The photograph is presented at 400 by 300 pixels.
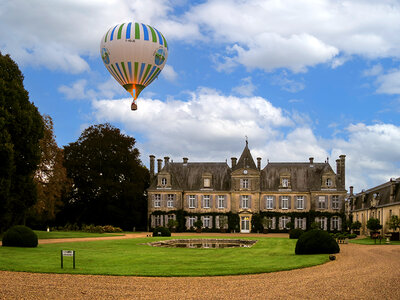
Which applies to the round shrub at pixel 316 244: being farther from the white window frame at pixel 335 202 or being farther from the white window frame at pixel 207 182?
the white window frame at pixel 207 182

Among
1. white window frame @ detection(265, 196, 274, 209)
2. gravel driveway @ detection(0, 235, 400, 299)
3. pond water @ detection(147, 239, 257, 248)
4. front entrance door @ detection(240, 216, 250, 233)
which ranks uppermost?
white window frame @ detection(265, 196, 274, 209)

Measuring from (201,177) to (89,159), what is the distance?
1148 cm

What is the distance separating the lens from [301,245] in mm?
18625

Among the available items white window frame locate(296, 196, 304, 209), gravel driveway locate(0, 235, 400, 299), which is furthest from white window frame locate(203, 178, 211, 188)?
gravel driveway locate(0, 235, 400, 299)

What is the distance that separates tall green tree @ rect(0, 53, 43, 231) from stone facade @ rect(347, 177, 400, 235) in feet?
86.9

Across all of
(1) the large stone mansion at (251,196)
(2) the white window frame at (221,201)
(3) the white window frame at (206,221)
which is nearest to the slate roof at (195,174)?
(1) the large stone mansion at (251,196)

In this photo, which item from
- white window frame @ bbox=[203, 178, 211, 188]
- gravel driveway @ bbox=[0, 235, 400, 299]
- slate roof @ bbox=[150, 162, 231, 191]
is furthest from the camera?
slate roof @ bbox=[150, 162, 231, 191]

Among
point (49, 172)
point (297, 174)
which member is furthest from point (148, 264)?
point (297, 174)

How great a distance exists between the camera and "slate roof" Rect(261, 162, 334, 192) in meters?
46.8

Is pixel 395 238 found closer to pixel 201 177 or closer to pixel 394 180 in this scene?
pixel 394 180

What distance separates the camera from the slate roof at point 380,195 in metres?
37.4

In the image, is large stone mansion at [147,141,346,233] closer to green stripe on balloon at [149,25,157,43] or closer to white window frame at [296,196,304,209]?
white window frame at [296,196,304,209]

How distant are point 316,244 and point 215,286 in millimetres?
8407

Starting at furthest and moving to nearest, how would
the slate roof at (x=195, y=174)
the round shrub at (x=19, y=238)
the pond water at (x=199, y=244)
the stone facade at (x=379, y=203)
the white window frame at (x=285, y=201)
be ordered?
the slate roof at (x=195, y=174), the white window frame at (x=285, y=201), the stone facade at (x=379, y=203), the pond water at (x=199, y=244), the round shrub at (x=19, y=238)
